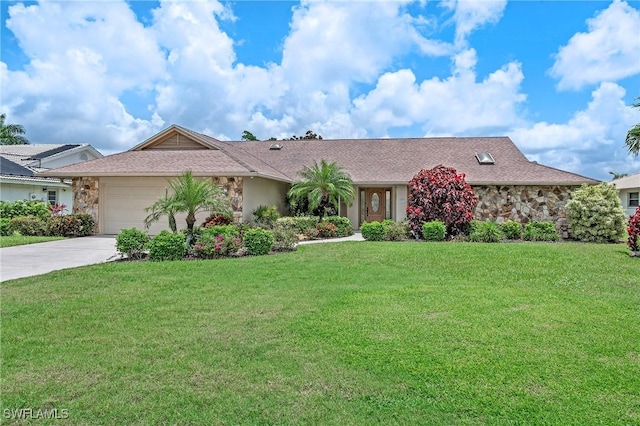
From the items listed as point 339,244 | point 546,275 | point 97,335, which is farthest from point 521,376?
point 339,244

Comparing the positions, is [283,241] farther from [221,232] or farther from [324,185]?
[324,185]

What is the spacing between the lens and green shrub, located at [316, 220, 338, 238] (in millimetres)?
16984

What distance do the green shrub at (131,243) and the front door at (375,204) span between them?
1261 centimetres

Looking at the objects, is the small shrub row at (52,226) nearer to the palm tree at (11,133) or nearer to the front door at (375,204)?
the front door at (375,204)

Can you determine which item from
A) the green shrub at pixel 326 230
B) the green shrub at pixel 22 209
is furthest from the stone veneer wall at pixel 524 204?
the green shrub at pixel 22 209

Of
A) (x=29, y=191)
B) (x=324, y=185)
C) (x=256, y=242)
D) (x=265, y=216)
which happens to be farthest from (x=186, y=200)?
(x=29, y=191)

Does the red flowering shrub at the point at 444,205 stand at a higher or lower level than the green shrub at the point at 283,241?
higher

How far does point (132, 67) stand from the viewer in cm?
1256

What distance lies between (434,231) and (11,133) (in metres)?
46.2

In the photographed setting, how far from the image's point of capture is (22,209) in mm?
20438

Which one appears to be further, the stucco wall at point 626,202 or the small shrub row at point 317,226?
the stucco wall at point 626,202

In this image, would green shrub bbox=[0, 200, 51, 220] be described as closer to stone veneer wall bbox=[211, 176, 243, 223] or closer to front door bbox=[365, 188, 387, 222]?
stone veneer wall bbox=[211, 176, 243, 223]

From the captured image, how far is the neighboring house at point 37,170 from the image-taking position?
23.0 metres

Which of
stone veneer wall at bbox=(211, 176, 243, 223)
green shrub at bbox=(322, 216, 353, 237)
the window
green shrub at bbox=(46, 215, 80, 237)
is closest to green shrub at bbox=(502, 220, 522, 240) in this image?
green shrub at bbox=(322, 216, 353, 237)
